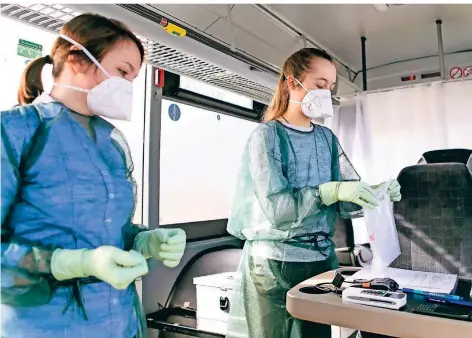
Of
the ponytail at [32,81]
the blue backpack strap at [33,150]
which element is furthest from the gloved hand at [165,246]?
the ponytail at [32,81]

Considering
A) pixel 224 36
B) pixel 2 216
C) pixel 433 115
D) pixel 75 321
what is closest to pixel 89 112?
pixel 2 216

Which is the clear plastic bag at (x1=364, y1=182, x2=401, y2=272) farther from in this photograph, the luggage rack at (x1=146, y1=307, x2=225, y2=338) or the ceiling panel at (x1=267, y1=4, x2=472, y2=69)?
the ceiling panel at (x1=267, y1=4, x2=472, y2=69)

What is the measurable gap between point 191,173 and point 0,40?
188 centimetres

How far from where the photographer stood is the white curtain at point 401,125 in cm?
322

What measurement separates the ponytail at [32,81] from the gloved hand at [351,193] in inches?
32.1

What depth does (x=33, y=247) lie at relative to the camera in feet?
2.28

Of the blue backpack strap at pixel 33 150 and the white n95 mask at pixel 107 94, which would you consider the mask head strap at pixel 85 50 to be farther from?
the blue backpack strap at pixel 33 150

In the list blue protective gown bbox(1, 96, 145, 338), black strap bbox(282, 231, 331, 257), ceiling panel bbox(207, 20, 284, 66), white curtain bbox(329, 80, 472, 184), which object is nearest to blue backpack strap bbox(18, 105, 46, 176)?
blue protective gown bbox(1, 96, 145, 338)

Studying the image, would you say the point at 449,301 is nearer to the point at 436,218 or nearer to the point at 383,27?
the point at 436,218

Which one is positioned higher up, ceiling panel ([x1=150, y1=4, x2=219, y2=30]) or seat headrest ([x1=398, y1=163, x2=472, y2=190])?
ceiling panel ([x1=150, y1=4, x2=219, y2=30])

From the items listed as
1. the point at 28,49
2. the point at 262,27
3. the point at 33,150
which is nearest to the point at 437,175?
the point at 33,150

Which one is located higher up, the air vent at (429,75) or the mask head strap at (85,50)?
the air vent at (429,75)

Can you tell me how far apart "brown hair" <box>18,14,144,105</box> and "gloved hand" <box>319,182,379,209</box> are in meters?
0.72

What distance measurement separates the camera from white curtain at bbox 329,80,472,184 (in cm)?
322
